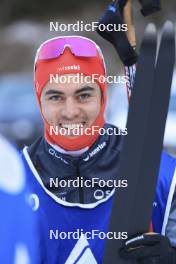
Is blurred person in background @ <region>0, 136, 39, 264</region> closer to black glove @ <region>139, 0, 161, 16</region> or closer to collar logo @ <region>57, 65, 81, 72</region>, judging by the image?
collar logo @ <region>57, 65, 81, 72</region>

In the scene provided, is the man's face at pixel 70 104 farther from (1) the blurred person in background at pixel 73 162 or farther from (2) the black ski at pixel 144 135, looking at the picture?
(2) the black ski at pixel 144 135

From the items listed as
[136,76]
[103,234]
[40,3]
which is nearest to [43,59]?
[136,76]

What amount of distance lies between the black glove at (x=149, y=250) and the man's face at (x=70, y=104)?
0.34m

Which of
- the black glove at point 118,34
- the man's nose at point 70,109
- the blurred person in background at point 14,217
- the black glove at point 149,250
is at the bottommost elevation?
the black glove at point 149,250

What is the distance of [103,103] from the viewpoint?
1.97 meters

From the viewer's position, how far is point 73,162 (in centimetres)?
191

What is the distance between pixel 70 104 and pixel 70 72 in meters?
0.09

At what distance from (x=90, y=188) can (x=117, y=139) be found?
15 centimetres

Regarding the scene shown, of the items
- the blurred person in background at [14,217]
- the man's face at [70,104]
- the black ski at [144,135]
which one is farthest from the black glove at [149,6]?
the blurred person in background at [14,217]

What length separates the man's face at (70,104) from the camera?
187 cm

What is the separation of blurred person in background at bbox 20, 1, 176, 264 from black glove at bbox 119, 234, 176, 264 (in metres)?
0.08

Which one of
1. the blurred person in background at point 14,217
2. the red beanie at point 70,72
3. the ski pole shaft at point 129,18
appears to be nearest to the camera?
the blurred person in background at point 14,217

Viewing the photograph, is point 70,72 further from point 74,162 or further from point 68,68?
point 74,162

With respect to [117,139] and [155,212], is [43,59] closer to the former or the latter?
[117,139]
